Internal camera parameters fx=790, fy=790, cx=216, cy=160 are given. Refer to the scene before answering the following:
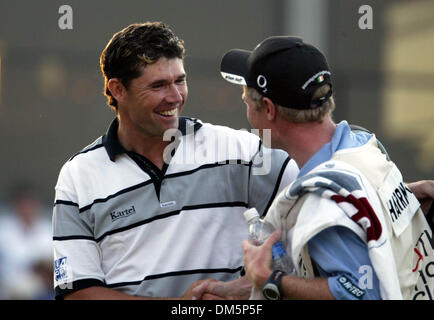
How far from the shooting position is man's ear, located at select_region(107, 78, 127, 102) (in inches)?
123

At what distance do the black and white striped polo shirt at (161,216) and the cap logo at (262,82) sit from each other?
1.51ft

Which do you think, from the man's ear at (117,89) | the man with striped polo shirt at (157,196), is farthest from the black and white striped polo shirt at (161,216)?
the man's ear at (117,89)

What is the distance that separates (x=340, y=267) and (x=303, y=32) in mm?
4382

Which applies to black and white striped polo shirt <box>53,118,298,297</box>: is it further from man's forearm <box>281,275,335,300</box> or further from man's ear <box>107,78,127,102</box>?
man's forearm <box>281,275,335,300</box>

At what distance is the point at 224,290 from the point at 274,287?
46cm

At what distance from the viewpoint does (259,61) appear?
2.50 meters

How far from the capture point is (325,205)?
2.22 metres

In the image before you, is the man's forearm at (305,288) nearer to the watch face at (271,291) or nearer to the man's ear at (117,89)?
the watch face at (271,291)

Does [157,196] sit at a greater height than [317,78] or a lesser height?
lesser

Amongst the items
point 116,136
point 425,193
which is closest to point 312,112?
point 425,193

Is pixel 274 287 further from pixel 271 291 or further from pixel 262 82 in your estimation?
pixel 262 82

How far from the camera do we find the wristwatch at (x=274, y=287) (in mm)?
2270

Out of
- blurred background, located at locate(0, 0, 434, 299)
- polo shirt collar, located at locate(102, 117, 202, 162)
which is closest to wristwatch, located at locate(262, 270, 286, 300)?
polo shirt collar, located at locate(102, 117, 202, 162)

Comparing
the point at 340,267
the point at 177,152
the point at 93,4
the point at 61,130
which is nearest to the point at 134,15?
the point at 93,4
